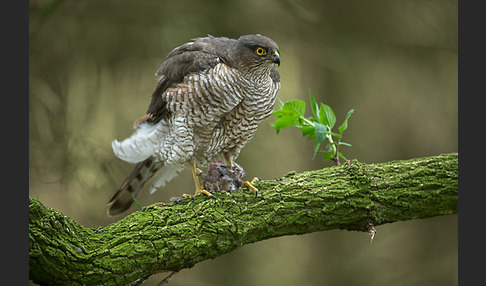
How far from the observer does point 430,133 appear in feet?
18.8

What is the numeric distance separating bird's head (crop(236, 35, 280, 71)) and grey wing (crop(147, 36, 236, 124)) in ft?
0.32

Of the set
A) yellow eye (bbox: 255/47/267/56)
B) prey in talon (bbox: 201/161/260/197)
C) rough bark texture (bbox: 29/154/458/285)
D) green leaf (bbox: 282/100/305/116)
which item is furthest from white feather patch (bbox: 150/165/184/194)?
yellow eye (bbox: 255/47/267/56)

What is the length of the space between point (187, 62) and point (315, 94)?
2.59 m

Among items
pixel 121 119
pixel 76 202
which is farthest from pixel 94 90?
pixel 76 202

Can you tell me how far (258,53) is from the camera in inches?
131

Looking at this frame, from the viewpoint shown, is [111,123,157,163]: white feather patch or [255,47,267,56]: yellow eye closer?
[255,47,267,56]: yellow eye

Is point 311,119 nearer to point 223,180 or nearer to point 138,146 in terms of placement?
point 223,180

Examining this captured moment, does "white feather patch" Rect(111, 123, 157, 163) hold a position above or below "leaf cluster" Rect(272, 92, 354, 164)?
above

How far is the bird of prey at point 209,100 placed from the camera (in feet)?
11.0

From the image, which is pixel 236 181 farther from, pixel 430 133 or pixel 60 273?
pixel 430 133

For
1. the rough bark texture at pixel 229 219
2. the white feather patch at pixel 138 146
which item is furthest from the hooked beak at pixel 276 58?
the white feather patch at pixel 138 146

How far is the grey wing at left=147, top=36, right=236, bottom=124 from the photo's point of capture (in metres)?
3.42

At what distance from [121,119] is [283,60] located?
2.04 metres

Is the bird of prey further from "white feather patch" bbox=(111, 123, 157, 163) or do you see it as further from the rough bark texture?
the rough bark texture
